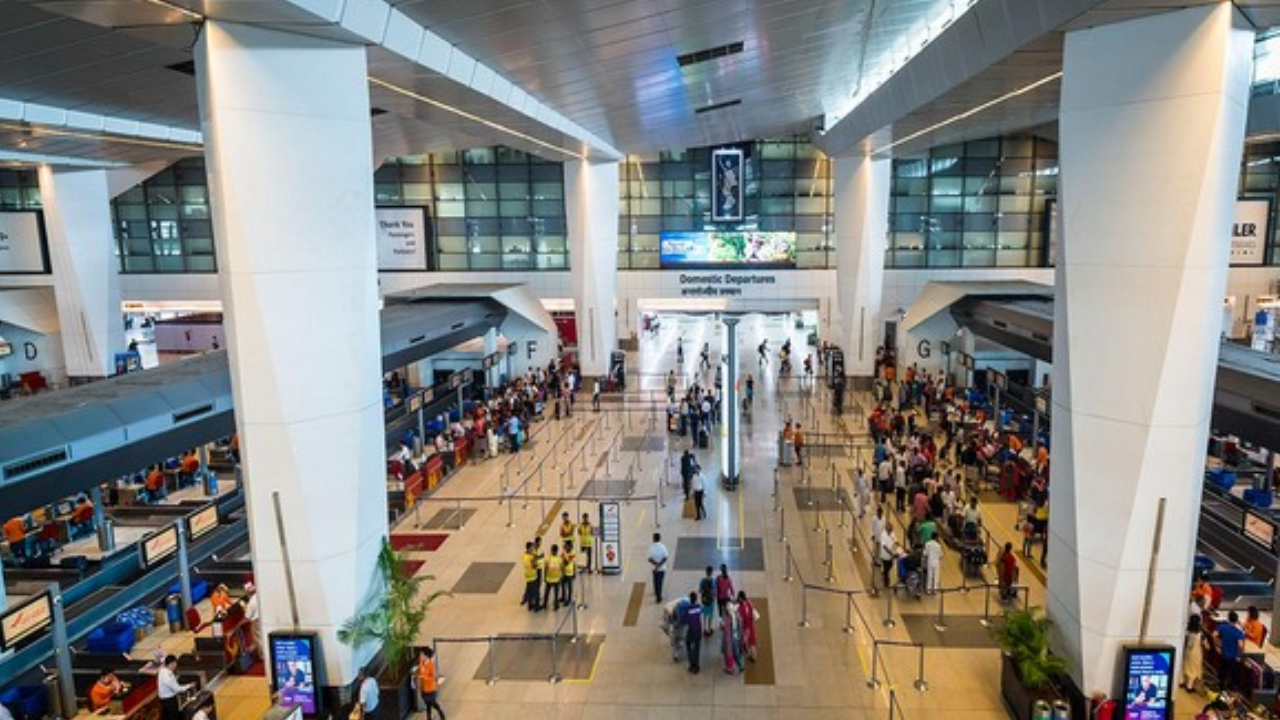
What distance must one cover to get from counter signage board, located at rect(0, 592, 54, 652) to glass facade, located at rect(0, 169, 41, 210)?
118 ft

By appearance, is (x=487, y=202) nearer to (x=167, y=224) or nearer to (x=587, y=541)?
(x=167, y=224)

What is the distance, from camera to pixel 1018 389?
24.4 m

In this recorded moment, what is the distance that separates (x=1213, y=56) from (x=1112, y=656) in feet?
20.9

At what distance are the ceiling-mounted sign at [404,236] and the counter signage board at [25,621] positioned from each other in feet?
100

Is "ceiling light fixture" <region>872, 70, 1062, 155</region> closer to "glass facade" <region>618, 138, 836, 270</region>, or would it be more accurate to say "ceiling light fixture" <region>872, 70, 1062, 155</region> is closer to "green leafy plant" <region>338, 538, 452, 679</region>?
"glass facade" <region>618, 138, 836, 270</region>

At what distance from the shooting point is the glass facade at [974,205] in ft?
123

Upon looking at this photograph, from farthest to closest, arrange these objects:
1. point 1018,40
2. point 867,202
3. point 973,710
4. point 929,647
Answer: point 867,202, point 929,647, point 1018,40, point 973,710

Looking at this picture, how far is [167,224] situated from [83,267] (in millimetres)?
10583

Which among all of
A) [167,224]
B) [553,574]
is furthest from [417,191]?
[553,574]

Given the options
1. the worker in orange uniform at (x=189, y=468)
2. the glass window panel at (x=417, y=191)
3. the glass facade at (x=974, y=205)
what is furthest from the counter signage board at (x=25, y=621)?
the glass facade at (x=974, y=205)

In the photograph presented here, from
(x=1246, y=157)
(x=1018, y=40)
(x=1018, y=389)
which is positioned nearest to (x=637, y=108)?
(x=1018, y=40)

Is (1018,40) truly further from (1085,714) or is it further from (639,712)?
(639,712)

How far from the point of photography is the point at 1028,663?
950 centimetres

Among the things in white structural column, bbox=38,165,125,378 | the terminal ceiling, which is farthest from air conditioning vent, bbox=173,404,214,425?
white structural column, bbox=38,165,125,378
